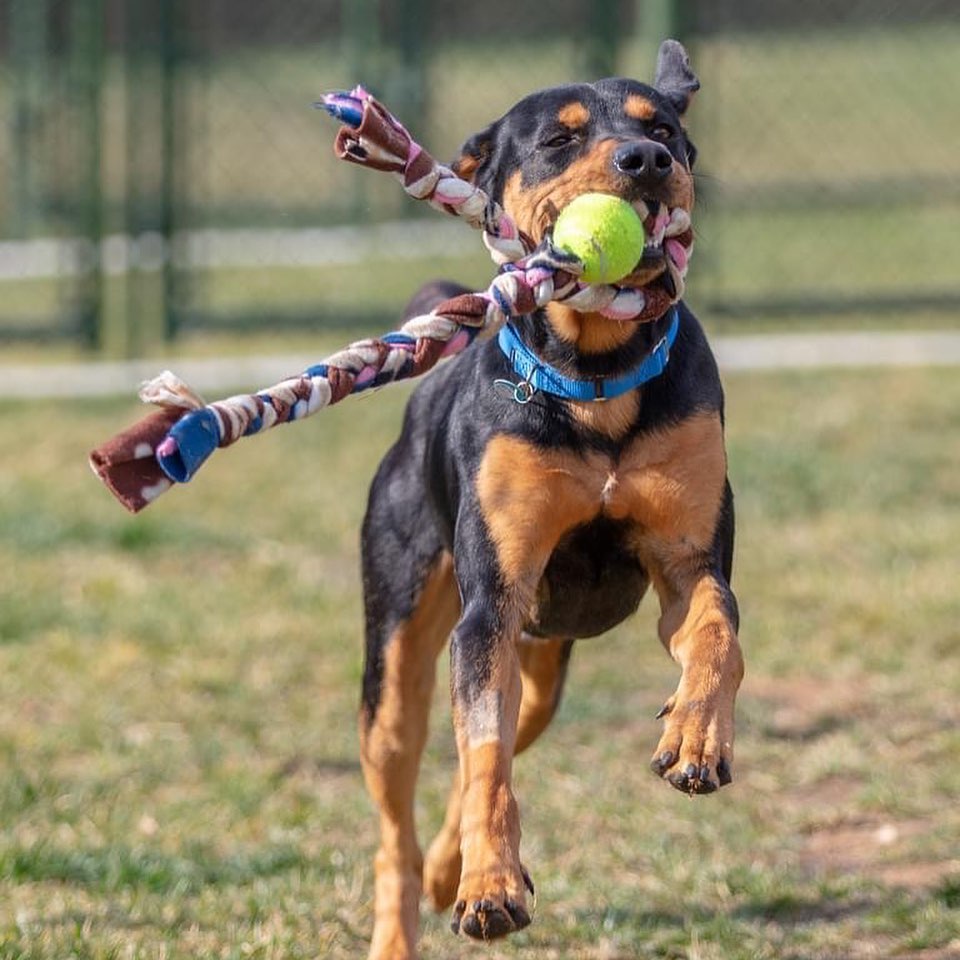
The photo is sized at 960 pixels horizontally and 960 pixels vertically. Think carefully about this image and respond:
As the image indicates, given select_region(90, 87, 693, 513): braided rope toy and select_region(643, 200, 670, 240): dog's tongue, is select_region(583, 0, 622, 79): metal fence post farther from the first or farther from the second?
select_region(643, 200, 670, 240): dog's tongue

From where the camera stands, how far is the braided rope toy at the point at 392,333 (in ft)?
10.4

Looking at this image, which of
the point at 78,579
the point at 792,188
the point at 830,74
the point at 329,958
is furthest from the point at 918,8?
the point at 329,958

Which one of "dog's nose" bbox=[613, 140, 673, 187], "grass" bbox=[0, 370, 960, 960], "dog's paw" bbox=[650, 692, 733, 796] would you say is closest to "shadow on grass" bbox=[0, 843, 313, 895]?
"grass" bbox=[0, 370, 960, 960]

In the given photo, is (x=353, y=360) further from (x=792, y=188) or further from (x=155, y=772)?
(x=792, y=188)

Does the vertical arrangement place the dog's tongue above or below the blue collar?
above

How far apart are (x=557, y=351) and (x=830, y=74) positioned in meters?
10.4

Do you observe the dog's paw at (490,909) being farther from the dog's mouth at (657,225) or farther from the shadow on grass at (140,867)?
the shadow on grass at (140,867)

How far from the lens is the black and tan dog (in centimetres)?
352

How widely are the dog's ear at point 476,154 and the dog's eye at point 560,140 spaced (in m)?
0.27

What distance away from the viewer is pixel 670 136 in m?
4.04

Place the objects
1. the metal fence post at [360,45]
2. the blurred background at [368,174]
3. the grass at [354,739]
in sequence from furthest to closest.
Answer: the metal fence post at [360,45] → the blurred background at [368,174] → the grass at [354,739]

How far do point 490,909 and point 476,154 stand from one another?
1721 mm

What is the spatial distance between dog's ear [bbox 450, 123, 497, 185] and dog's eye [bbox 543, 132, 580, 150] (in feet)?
0.88

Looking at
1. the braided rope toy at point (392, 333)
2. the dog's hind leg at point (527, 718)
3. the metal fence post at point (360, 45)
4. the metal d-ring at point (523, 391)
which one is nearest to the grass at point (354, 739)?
the dog's hind leg at point (527, 718)
